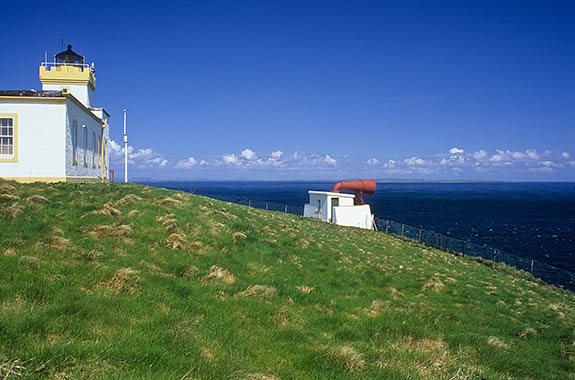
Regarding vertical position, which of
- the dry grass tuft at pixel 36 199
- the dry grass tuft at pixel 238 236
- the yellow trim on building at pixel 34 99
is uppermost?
the yellow trim on building at pixel 34 99

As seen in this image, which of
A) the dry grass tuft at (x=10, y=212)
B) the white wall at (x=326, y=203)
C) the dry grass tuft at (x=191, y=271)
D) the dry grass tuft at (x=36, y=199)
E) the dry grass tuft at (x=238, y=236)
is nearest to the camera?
the dry grass tuft at (x=191, y=271)

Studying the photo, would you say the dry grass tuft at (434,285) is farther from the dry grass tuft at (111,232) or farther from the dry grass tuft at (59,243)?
the dry grass tuft at (59,243)

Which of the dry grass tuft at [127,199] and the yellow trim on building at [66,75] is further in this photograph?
the yellow trim on building at [66,75]

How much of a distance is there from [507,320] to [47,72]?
3577 cm

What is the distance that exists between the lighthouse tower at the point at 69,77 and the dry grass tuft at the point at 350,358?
3250 cm

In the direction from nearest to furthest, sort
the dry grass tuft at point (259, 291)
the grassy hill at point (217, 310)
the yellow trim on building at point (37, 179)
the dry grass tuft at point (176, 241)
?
the grassy hill at point (217, 310), the dry grass tuft at point (259, 291), the dry grass tuft at point (176, 241), the yellow trim on building at point (37, 179)

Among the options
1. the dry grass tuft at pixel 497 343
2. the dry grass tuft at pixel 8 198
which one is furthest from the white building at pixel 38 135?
the dry grass tuft at pixel 497 343

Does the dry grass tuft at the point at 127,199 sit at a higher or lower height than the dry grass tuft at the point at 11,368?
higher

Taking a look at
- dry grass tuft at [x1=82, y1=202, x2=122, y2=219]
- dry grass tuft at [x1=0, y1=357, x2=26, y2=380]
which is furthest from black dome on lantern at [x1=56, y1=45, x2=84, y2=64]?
dry grass tuft at [x1=0, y1=357, x2=26, y2=380]

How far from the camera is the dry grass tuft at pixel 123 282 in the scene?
770cm

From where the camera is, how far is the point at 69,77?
32219mm

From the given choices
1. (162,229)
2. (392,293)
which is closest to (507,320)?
(392,293)

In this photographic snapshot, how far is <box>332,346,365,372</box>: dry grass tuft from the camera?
6280mm

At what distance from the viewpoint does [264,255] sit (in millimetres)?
13367
